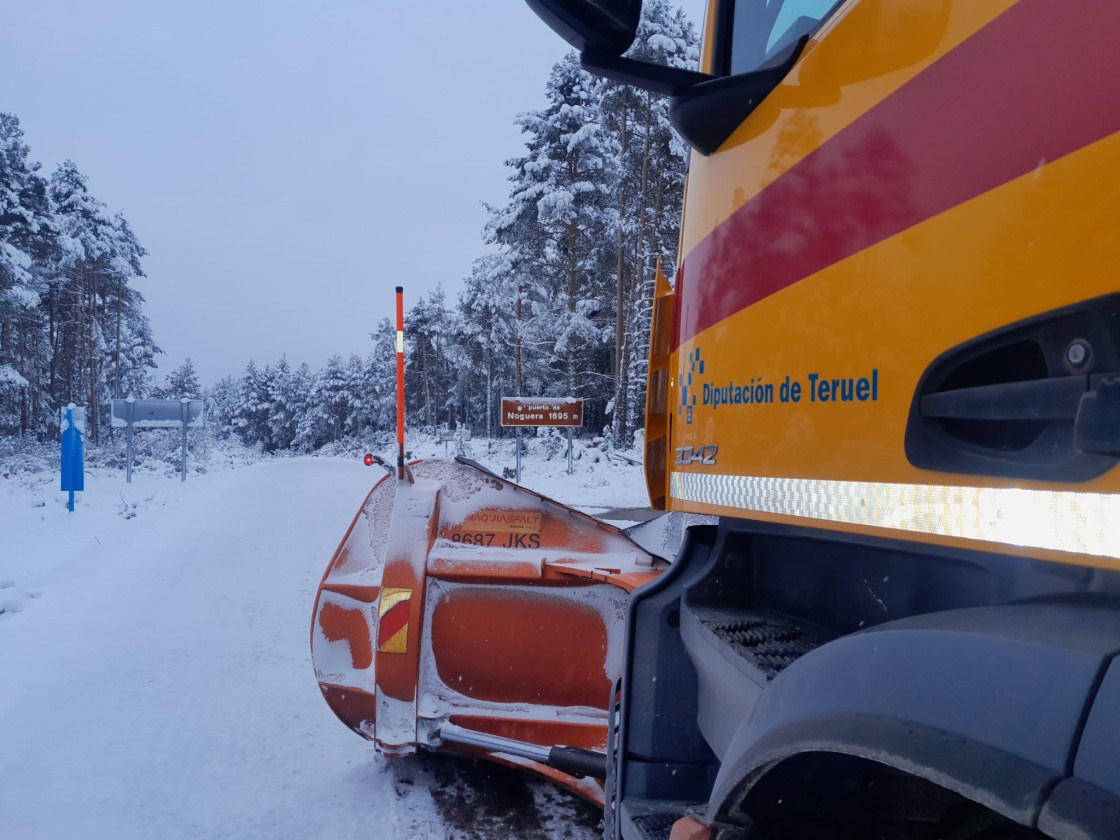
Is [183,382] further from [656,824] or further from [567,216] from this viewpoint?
[656,824]

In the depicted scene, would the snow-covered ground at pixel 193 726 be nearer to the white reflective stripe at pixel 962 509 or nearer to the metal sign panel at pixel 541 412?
the white reflective stripe at pixel 962 509

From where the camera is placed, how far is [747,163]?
5.32 feet

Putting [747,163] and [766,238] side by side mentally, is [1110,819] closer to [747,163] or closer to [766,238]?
[766,238]

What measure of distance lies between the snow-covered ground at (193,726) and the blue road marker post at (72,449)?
386 cm

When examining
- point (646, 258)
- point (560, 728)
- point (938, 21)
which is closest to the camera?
point (938, 21)

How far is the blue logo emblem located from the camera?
6.05ft

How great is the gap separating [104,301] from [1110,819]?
5506 cm

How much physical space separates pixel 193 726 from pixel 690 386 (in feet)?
10.6

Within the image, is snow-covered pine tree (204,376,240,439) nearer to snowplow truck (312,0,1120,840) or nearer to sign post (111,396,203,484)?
sign post (111,396,203,484)

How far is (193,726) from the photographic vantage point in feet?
12.5

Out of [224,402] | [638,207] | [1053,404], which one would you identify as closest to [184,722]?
[1053,404]

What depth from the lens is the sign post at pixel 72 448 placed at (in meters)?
11.9

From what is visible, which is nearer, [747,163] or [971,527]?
[971,527]

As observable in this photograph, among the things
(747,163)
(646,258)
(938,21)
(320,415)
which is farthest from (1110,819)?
(320,415)
